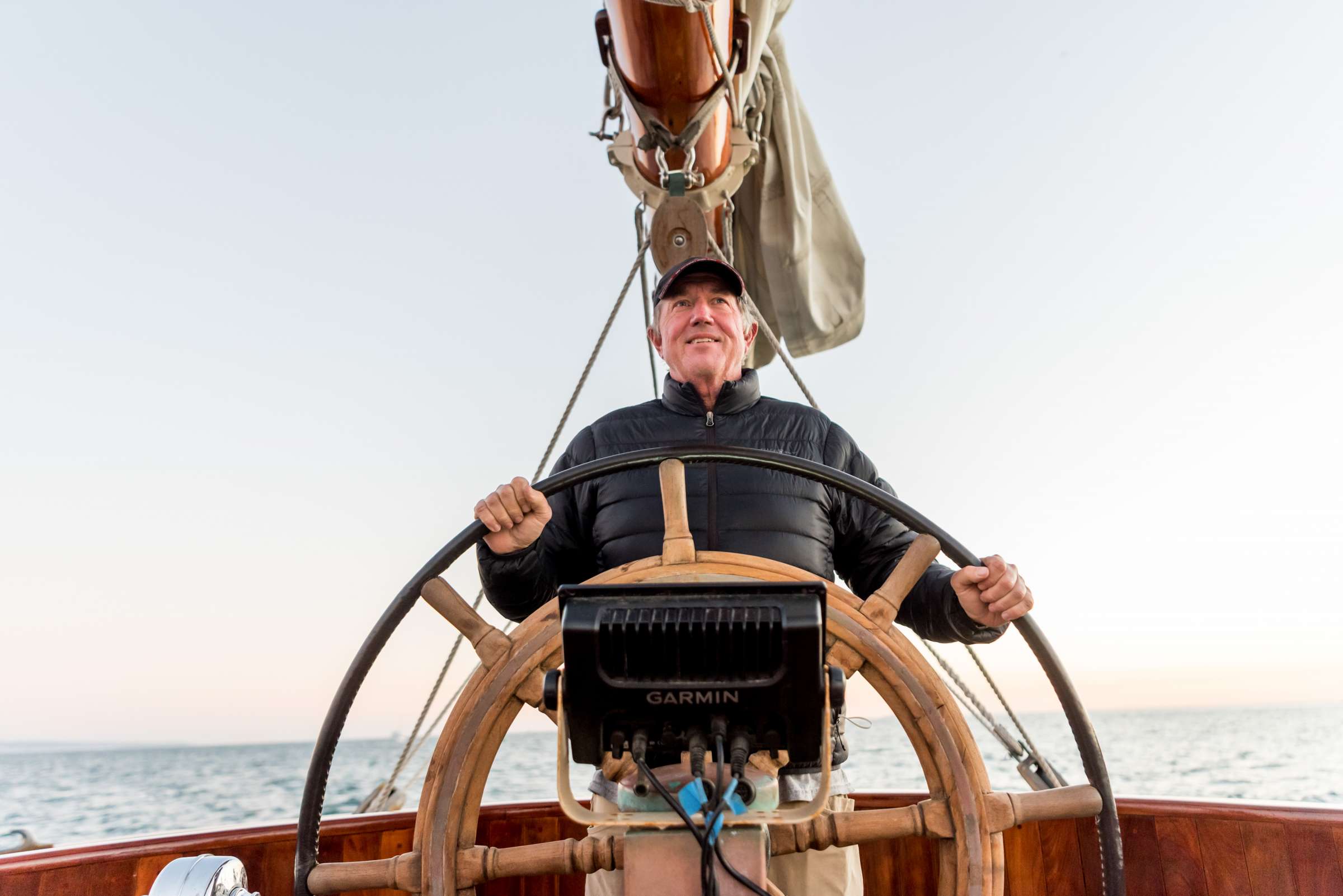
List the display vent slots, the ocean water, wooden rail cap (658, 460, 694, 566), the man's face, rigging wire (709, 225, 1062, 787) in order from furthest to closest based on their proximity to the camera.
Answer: the ocean water
rigging wire (709, 225, 1062, 787)
the man's face
wooden rail cap (658, 460, 694, 566)
the display vent slots

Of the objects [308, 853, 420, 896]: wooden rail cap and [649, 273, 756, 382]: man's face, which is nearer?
[308, 853, 420, 896]: wooden rail cap

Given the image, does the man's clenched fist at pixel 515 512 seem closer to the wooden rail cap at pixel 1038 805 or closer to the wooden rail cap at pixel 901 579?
the wooden rail cap at pixel 901 579

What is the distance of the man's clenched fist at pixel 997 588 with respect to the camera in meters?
1.03

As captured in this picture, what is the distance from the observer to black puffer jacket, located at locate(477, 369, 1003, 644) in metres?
1.29

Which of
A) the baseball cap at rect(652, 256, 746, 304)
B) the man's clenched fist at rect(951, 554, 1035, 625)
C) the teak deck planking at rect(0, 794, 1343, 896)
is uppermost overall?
the baseball cap at rect(652, 256, 746, 304)

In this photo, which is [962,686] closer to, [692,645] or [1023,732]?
[1023,732]

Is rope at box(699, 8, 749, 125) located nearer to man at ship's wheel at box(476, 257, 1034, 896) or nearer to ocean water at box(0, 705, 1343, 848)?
man at ship's wheel at box(476, 257, 1034, 896)

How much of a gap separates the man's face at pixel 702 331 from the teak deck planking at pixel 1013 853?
0.88m

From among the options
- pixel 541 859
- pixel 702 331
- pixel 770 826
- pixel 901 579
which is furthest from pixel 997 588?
pixel 702 331

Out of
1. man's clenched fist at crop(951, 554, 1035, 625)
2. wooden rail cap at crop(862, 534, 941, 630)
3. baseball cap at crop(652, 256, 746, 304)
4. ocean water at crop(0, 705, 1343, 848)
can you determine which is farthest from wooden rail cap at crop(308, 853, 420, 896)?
ocean water at crop(0, 705, 1343, 848)

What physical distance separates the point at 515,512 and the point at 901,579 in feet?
1.55

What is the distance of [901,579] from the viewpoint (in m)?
1.08

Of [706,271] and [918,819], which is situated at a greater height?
[706,271]

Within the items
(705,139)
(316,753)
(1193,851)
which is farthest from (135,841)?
(1193,851)
